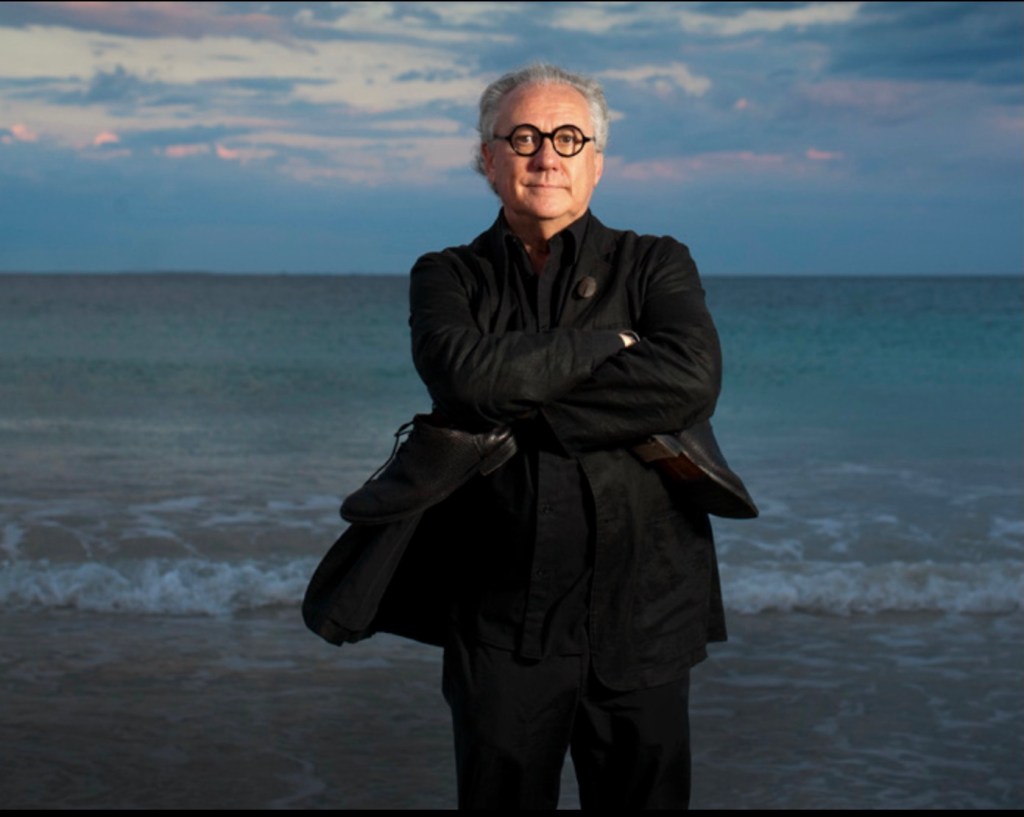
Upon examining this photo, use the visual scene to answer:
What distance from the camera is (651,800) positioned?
7.72 feet

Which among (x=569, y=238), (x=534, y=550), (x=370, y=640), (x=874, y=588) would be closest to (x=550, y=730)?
(x=534, y=550)

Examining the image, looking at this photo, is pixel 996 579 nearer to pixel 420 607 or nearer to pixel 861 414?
pixel 420 607

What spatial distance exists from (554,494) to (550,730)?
42 cm

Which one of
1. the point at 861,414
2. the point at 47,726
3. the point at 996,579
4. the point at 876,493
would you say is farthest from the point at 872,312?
the point at 47,726

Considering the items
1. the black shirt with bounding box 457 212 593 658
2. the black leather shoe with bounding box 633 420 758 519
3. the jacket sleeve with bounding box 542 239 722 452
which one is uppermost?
the jacket sleeve with bounding box 542 239 722 452

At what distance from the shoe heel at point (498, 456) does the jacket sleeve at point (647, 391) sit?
9cm

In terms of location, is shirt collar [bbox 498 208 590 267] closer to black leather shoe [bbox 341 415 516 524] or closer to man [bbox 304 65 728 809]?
man [bbox 304 65 728 809]

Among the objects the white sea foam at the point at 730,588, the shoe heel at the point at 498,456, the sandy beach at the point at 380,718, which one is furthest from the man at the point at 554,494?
the white sea foam at the point at 730,588

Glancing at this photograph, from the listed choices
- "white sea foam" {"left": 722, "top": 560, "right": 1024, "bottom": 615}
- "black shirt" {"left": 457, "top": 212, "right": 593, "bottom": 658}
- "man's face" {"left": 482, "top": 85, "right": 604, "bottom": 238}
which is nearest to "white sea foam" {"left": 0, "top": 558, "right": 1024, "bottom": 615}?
"white sea foam" {"left": 722, "top": 560, "right": 1024, "bottom": 615}

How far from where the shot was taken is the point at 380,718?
4.63 metres

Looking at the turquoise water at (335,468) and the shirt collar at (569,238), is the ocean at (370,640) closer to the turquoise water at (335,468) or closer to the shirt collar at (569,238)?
the turquoise water at (335,468)

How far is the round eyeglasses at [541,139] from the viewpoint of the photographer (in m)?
2.33

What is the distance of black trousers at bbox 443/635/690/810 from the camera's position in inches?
91.4

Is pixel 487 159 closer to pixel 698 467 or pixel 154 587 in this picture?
pixel 698 467
